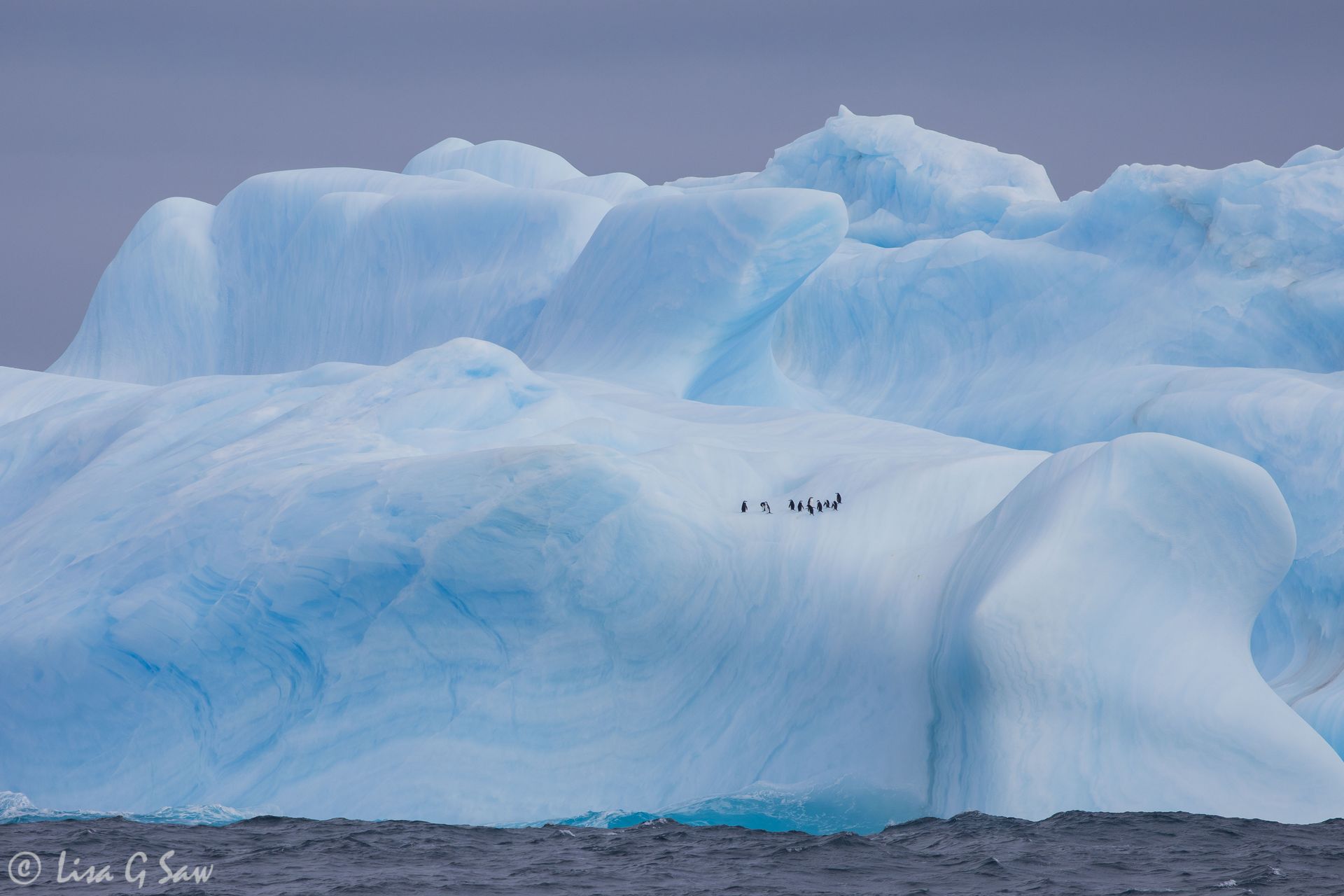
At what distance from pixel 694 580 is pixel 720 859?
3802 mm

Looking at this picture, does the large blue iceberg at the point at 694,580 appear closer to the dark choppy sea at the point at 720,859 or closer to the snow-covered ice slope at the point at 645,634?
the snow-covered ice slope at the point at 645,634

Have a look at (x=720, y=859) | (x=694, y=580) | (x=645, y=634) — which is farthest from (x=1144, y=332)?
(x=720, y=859)

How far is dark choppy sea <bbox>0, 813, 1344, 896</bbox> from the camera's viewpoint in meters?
10.1

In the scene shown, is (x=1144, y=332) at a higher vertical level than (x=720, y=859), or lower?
higher

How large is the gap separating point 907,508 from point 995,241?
1381cm

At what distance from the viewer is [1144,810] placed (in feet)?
38.1

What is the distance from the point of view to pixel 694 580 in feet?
47.8

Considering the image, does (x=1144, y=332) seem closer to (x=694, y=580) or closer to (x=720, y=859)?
(x=694, y=580)

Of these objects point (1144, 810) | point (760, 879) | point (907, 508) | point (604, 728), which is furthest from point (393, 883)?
point (907, 508)

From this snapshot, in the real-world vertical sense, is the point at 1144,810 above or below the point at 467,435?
below

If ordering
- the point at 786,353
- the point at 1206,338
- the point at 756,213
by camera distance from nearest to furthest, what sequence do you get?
the point at 756,213, the point at 1206,338, the point at 786,353

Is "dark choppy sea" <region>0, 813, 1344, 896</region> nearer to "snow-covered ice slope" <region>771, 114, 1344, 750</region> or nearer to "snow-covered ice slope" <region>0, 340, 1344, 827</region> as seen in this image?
"snow-covered ice slope" <region>0, 340, 1344, 827</region>

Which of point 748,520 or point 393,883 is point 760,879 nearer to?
point 393,883

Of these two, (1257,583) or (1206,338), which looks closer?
(1257,583)
